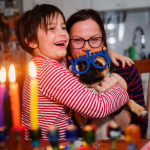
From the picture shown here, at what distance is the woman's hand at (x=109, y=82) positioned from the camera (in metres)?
0.96

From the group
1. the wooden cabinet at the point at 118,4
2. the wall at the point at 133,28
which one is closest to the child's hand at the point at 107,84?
the wooden cabinet at the point at 118,4

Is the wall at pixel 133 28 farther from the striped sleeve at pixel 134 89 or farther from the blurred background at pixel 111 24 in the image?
the striped sleeve at pixel 134 89

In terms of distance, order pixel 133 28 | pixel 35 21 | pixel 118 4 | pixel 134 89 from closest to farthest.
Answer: pixel 35 21
pixel 134 89
pixel 118 4
pixel 133 28

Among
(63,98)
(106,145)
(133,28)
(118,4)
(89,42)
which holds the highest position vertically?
(118,4)

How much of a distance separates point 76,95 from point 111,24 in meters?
2.59

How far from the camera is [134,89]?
1.17m

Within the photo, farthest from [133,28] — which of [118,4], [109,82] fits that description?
[109,82]

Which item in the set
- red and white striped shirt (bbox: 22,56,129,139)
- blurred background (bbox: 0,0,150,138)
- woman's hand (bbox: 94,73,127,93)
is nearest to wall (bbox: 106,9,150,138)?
→ blurred background (bbox: 0,0,150,138)

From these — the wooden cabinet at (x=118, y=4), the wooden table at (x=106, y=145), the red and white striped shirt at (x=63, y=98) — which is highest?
the wooden cabinet at (x=118, y=4)

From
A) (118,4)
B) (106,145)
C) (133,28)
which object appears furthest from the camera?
(133,28)

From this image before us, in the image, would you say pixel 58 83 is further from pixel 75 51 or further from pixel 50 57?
pixel 75 51

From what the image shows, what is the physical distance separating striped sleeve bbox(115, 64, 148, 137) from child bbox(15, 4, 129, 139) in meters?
0.25

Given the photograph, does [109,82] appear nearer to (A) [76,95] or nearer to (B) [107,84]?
(B) [107,84]

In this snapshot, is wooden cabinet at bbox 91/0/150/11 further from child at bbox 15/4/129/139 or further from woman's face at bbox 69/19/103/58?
child at bbox 15/4/129/139
